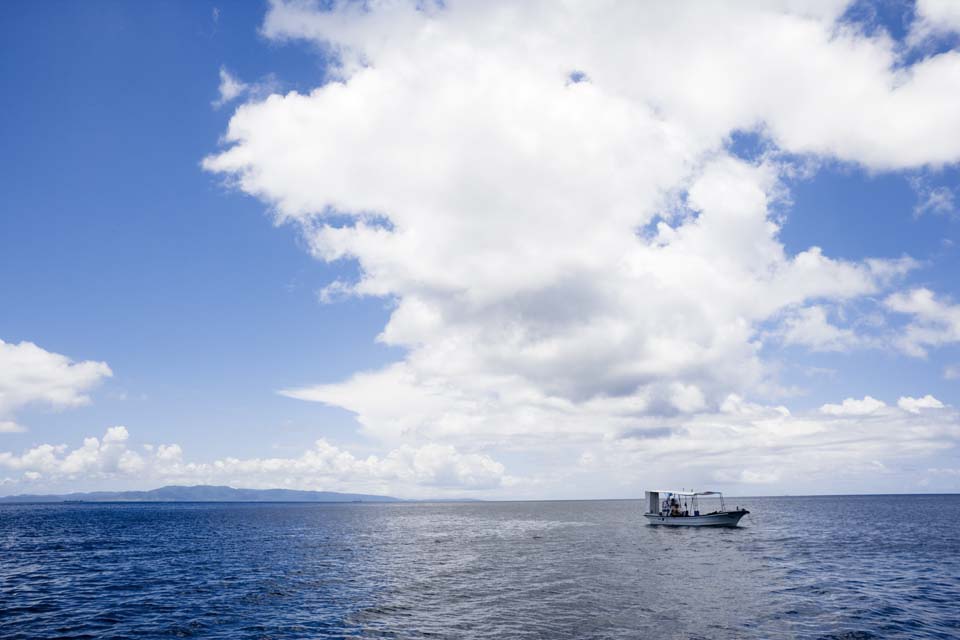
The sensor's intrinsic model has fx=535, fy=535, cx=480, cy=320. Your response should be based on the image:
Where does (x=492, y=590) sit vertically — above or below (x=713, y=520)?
above

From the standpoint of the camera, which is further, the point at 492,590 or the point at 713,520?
the point at 713,520

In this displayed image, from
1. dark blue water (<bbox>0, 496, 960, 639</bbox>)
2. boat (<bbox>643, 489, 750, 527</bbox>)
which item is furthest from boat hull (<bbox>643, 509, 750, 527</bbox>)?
dark blue water (<bbox>0, 496, 960, 639</bbox>)

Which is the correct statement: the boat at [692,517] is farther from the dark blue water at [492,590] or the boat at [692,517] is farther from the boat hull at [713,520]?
the dark blue water at [492,590]

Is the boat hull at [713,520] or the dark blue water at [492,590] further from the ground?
the dark blue water at [492,590]

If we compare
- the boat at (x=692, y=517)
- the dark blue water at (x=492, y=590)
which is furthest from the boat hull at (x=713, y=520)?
the dark blue water at (x=492, y=590)

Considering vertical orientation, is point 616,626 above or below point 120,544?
above

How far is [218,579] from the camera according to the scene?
5122 centimetres

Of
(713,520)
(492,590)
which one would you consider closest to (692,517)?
(713,520)

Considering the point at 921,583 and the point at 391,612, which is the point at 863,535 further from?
the point at 391,612

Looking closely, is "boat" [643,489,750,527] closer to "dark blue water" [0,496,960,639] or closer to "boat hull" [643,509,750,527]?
"boat hull" [643,509,750,527]

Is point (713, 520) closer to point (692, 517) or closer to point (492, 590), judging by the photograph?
point (692, 517)

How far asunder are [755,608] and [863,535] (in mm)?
74433

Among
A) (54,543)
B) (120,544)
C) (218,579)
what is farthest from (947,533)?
(54,543)

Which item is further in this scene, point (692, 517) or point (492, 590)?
point (692, 517)
